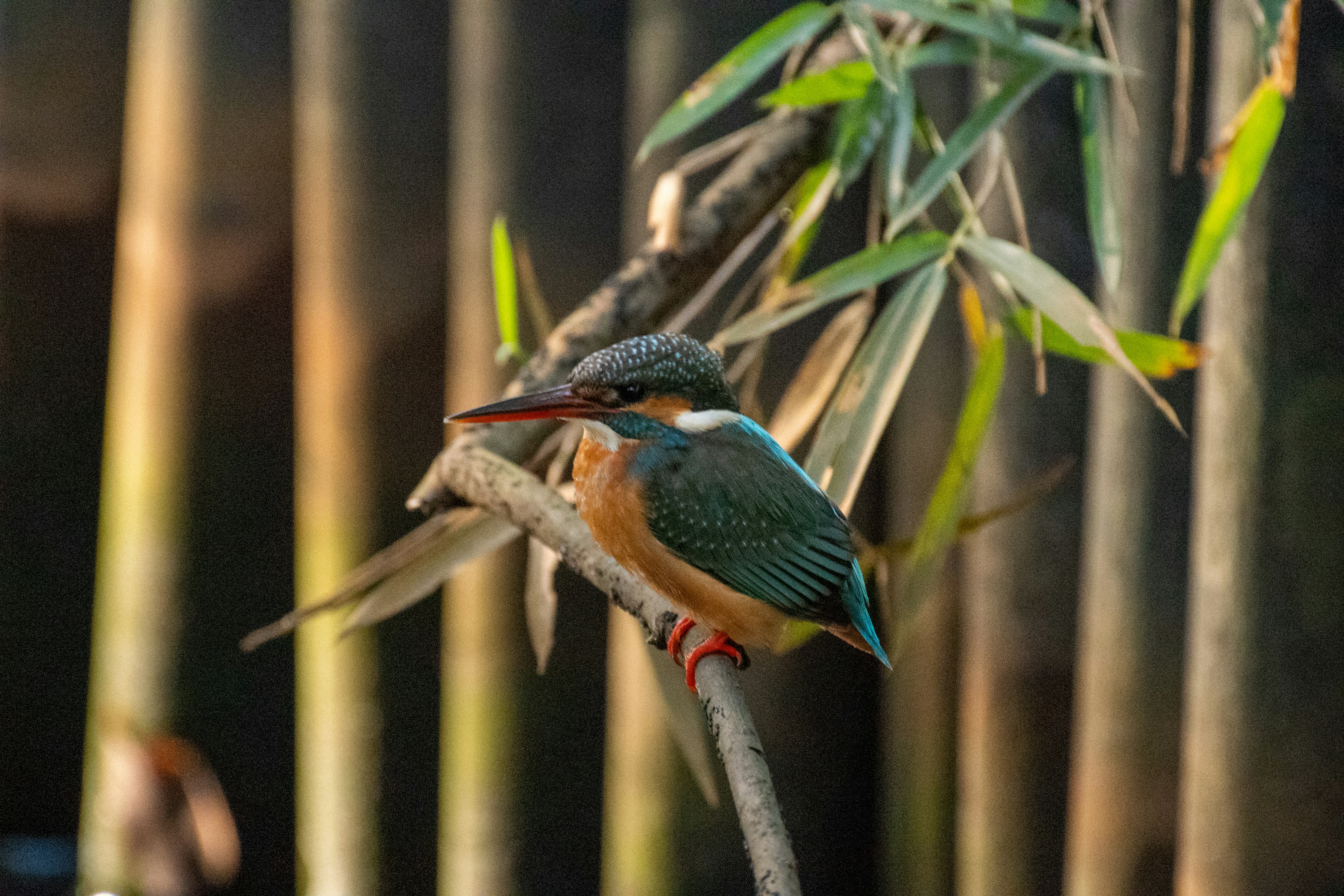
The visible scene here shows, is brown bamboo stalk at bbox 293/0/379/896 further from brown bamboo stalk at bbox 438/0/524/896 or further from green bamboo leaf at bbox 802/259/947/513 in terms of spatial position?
green bamboo leaf at bbox 802/259/947/513

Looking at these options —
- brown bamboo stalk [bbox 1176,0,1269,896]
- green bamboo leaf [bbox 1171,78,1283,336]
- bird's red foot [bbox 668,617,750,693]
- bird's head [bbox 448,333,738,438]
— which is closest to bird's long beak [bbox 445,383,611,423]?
bird's head [bbox 448,333,738,438]

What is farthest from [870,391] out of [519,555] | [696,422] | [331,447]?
[331,447]

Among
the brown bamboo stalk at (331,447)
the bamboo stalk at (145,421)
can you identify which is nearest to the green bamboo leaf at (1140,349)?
the brown bamboo stalk at (331,447)

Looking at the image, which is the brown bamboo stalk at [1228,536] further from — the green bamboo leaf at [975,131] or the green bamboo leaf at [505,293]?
the green bamboo leaf at [505,293]

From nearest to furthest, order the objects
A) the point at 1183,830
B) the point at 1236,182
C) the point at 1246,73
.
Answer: the point at 1236,182 → the point at 1246,73 → the point at 1183,830

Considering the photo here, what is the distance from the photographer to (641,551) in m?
0.62

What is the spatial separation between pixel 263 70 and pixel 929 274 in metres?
0.85

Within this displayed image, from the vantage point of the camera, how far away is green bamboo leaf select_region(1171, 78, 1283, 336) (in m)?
0.79

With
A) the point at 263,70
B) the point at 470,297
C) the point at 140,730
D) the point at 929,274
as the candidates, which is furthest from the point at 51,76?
the point at 929,274

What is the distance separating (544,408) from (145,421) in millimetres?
815

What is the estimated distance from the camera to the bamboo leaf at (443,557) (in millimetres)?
892

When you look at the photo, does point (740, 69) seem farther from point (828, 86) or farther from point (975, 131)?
point (975, 131)

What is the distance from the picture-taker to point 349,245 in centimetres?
119

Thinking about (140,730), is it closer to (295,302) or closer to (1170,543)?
(295,302)
